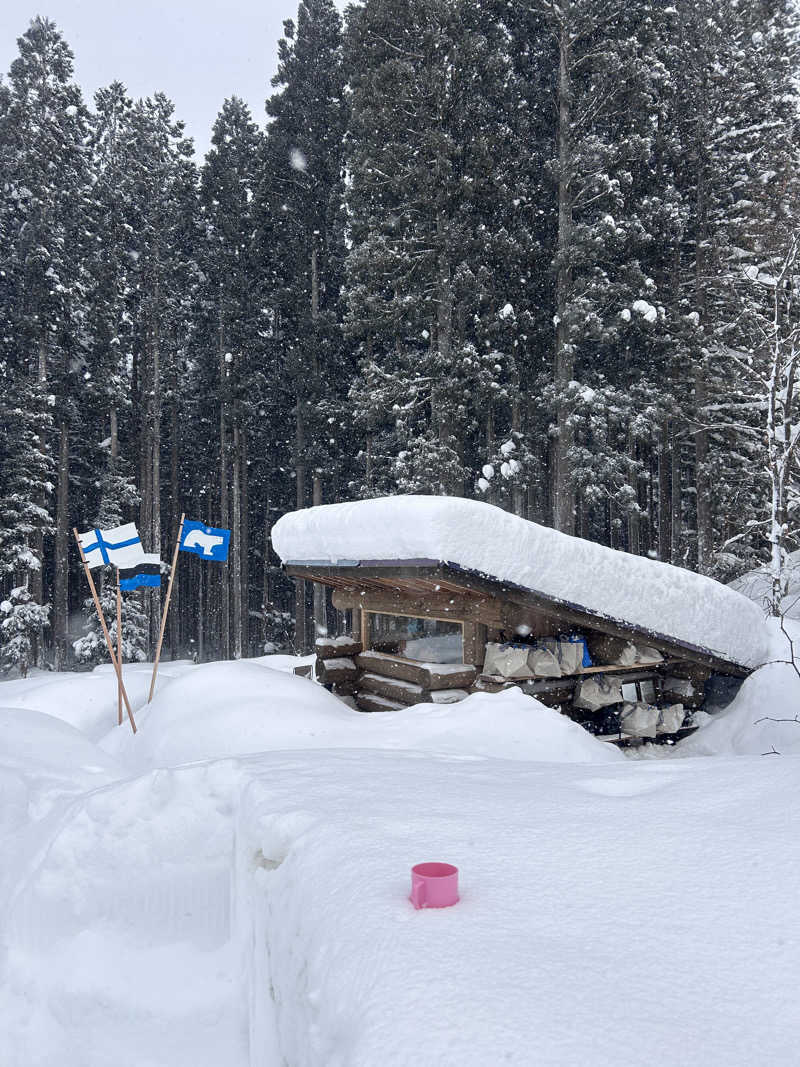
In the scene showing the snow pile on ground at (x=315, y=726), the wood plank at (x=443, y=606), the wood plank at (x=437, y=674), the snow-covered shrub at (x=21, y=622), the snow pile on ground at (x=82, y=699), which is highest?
the wood plank at (x=443, y=606)

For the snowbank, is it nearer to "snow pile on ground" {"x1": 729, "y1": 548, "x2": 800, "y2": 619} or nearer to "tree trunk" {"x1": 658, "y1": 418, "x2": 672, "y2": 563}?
"snow pile on ground" {"x1": 729, "y1": 548, "x2": 800, "y2": 619}

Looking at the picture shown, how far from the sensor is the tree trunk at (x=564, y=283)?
1553cm

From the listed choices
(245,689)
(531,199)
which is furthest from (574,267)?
(245,689)

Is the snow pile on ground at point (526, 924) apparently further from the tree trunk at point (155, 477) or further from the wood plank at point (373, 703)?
the tree trunk at point (155, 477)

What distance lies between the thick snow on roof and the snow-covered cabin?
0.5 inches

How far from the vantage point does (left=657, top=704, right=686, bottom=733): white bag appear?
802cm

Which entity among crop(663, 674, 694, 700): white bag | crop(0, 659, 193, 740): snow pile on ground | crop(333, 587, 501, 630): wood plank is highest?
crop(333, 587, 501, 630): wood plank

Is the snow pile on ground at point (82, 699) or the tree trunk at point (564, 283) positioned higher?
the tree trunk at point (564, 283)

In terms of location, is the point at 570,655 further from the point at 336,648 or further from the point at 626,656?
the point at 336,648

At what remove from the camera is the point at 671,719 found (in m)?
8.04

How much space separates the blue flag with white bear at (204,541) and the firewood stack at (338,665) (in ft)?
5.64

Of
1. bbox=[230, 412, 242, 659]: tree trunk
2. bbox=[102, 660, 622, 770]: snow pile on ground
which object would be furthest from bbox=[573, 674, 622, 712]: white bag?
bbox=[230, 412, 242, 659]: tree trunk

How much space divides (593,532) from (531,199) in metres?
12.6

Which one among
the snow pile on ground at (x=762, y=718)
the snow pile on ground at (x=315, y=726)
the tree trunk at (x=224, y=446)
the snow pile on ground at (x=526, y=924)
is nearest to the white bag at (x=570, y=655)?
the snow pile on ground at (x=315, y=726)
